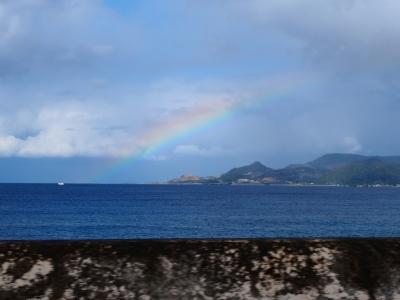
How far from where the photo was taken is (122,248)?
2965 millimetres

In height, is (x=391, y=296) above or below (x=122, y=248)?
below

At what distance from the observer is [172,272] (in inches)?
114

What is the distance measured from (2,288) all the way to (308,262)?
4.69 ft

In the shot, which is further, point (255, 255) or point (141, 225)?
point (141, 225)

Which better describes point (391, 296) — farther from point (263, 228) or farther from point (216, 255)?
point (263, 228)

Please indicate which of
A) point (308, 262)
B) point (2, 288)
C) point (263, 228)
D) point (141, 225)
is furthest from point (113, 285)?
point (141, 225)

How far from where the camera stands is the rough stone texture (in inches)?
111

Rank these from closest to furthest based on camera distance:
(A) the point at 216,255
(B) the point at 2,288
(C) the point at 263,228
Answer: (B) the point at 2,288
(A) the point at 216,255
(C) the point at 263,228

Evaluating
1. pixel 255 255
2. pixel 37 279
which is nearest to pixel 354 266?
pixel 255 255

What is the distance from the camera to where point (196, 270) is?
291cm

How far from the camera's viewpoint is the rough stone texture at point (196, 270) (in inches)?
111

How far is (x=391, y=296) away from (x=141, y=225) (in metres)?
73.9

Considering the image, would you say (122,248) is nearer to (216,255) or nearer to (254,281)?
(216,255)

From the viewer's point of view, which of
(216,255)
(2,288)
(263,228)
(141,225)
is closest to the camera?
(2,288)
